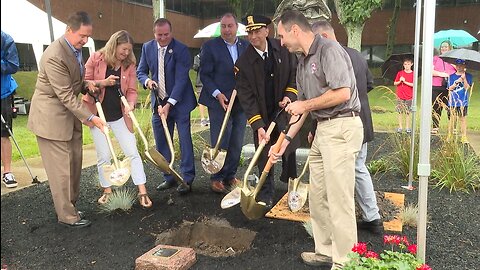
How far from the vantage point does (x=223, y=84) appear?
4719 mm

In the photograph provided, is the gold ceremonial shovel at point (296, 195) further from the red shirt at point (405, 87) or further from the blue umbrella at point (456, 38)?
the blue umbrella at point (456, 38)

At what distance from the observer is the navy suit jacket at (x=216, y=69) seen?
4.61 metres

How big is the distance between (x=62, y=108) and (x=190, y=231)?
4.97 feet

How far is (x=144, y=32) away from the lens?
17125 millimetres

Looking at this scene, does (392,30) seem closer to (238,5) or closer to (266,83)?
(238,5)

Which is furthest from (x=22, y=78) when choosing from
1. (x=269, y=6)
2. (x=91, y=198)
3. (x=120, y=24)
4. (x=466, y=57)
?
(x=466, y=57)

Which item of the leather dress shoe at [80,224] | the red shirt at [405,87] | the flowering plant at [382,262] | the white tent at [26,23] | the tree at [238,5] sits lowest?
the leather dress shoe at [80,224]

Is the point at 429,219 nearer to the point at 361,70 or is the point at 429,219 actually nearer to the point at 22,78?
the point at 361,70

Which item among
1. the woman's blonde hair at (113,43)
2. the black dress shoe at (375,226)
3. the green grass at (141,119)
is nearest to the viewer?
the black dress shoe at (375,226)

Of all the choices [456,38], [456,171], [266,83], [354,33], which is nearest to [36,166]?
[266,83]

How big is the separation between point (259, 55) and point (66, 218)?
2.24m

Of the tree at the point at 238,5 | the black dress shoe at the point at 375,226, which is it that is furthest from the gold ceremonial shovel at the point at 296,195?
the tree at the point at 238,5

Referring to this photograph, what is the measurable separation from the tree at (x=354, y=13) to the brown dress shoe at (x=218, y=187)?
792 centimetres

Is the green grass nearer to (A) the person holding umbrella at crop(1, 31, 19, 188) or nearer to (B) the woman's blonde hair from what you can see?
(A) the person holding umbrella at crop(1, 31, 19, 188)
